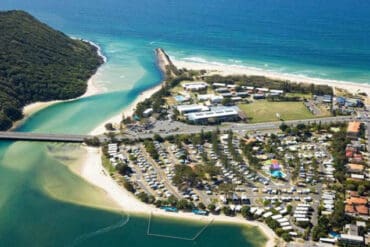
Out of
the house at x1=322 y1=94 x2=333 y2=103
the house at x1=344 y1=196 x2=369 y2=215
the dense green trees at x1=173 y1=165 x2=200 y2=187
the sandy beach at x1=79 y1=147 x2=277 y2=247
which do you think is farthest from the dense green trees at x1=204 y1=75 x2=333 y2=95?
the dense green trees at x1=173 y1=165 x2=200 y2=187

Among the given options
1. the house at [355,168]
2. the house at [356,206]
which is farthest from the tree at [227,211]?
the house at [355,168]

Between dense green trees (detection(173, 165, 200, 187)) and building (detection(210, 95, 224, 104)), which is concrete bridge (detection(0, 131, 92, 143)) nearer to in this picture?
dense green trees (detection(173, 165, 200, 187))

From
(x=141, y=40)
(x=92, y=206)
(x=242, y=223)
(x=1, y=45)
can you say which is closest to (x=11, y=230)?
(x=92, y=206)

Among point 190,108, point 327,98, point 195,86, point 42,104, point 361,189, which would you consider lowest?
point 361,189

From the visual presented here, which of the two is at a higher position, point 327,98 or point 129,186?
point 327,98

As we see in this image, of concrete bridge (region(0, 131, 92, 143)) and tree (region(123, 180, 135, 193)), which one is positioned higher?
concrete bridge (region(0, 131, 92, 143))

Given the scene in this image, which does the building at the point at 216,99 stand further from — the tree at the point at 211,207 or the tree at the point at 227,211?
the tree at the point at 227,211

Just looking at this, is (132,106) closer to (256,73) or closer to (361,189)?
(256,73)

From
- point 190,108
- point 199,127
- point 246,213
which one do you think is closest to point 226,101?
point 190,108
